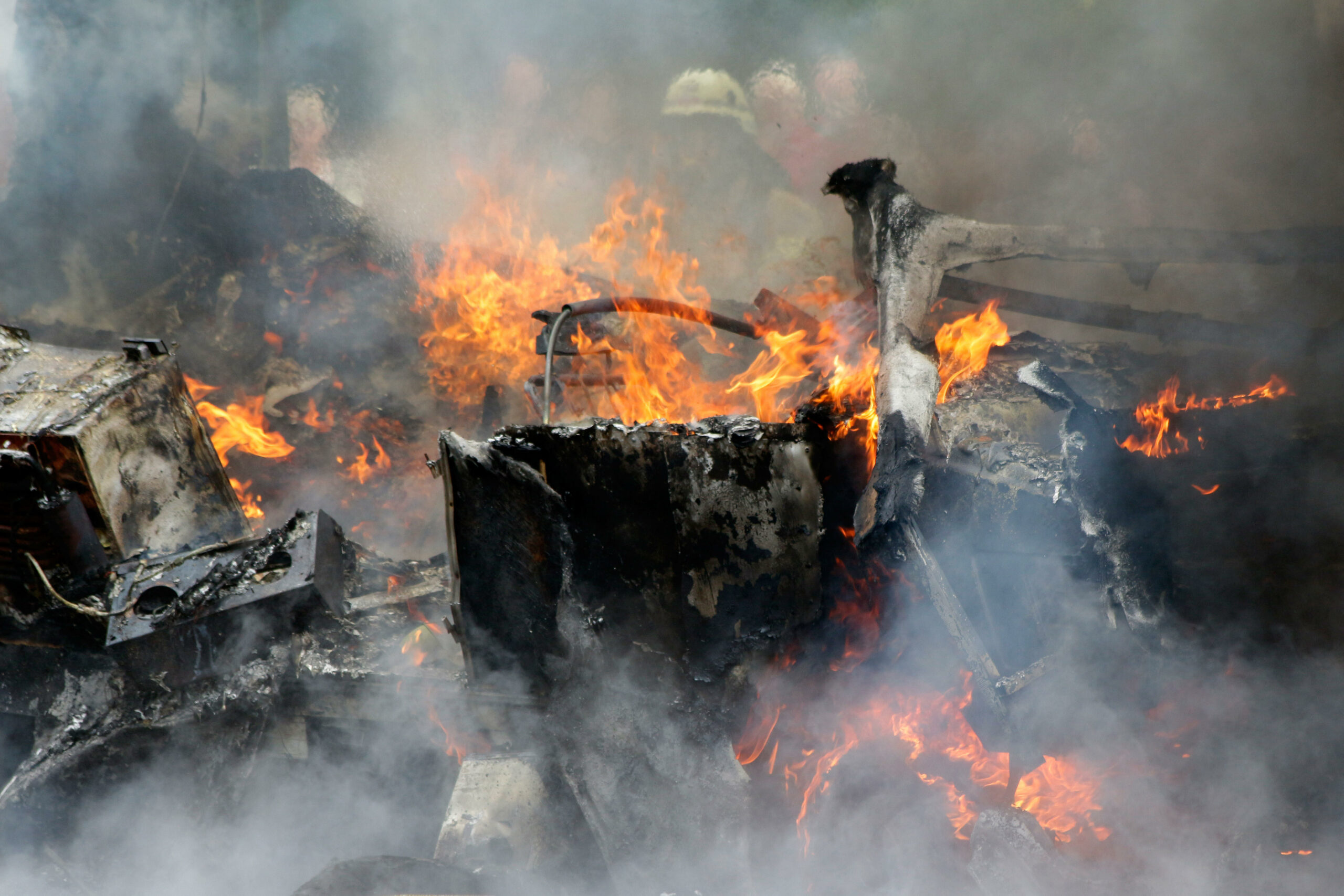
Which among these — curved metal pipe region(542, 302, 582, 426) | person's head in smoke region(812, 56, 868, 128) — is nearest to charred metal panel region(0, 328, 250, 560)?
curved metal pipe region(542, 302, 582, 426)

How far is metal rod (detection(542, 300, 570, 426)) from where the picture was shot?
3312mm

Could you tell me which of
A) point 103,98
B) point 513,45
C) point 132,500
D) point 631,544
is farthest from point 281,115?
point 631,544

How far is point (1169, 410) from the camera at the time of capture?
139 inches

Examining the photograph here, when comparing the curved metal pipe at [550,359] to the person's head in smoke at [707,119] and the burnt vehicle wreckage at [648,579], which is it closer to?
the burnt vehicle wreckage at [648,579]

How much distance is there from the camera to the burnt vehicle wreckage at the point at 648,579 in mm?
2760

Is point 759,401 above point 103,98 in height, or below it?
below

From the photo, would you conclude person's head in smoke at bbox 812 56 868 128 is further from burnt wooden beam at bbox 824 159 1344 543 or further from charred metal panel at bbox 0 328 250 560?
charred metal panel at bbox 0 328 250 560

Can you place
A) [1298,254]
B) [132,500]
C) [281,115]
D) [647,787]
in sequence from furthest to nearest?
[281,115] → [1298,254] → [132,500] → [647,787]

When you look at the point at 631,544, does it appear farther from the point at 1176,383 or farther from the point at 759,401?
the point at 1176,383

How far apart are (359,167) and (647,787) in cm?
731

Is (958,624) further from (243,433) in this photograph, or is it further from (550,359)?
(243,433)

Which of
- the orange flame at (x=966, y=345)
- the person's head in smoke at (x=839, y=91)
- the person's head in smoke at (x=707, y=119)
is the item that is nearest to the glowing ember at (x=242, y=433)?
the person's head in smoke at (x=707, y=119)

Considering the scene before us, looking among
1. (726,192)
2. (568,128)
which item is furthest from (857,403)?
(568,128)

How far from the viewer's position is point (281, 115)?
7086 mm
